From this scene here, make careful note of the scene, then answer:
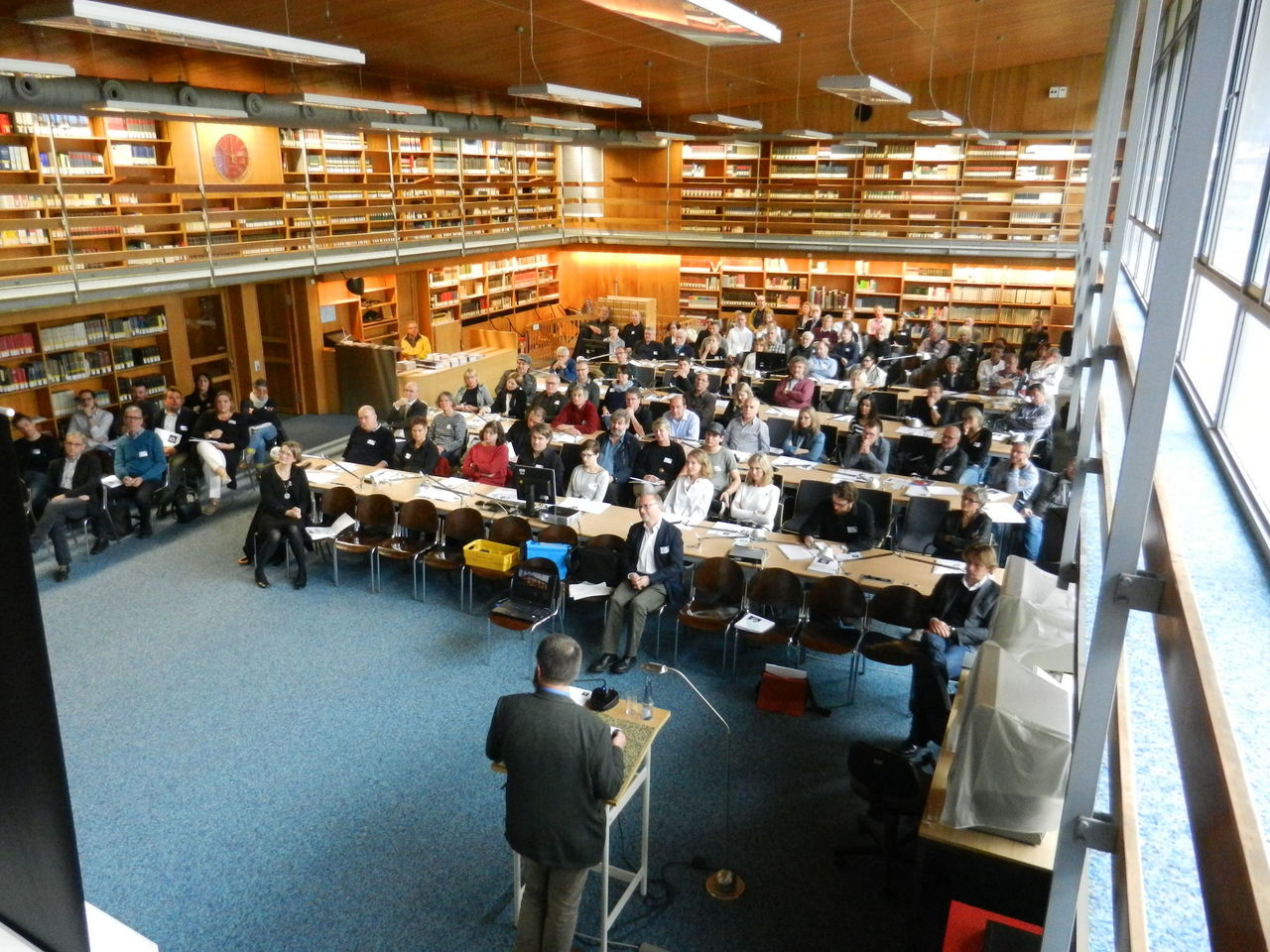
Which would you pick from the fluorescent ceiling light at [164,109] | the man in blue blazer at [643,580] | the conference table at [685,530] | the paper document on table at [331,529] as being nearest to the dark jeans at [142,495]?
the conference table at [685,530]

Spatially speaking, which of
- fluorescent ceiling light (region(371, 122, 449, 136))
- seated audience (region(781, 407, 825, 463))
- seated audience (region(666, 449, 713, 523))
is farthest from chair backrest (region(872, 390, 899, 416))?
fluorescent ceiling light (region(371, 122, 449, 136))

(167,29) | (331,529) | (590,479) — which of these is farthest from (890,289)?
(167,29)

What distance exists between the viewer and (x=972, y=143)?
57.7ft

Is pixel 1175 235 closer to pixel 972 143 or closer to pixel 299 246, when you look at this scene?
pixel 299 246

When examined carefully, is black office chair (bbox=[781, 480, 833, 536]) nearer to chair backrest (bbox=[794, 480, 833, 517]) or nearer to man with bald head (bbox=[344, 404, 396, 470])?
chair backrest (bbox=[794, 480, 833, 517])

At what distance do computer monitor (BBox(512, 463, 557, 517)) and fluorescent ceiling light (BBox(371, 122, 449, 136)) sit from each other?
614 centimetres

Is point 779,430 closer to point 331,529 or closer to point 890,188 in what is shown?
point 331,529

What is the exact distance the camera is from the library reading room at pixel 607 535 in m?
2.44

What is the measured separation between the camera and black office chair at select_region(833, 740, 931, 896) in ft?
15.1

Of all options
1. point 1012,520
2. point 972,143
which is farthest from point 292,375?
Result: point 972,143

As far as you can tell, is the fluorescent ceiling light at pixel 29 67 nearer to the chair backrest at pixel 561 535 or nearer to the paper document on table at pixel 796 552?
the chair backrest at pixel 561 535

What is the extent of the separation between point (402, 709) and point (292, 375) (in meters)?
9.25

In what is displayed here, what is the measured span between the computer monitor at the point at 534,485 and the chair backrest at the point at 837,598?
8.18ft

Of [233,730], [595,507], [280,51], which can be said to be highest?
[280,51]
